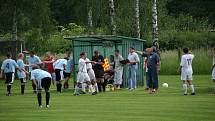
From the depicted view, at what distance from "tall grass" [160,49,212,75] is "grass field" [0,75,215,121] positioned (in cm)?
2180

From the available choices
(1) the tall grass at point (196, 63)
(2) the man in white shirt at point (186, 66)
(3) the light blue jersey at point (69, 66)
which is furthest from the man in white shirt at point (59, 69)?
(1) the tall grass at point (196, 63)

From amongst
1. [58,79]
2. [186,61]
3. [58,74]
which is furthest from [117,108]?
[58,74]

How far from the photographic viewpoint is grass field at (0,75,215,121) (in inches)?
842

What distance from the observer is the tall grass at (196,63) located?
5269 centimetres

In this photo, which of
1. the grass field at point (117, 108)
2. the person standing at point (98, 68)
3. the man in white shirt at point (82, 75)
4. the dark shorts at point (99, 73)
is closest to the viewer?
the grass field at point (117, 108)

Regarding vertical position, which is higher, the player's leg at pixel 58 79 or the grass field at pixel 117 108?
the player's leg at pixel 58 79

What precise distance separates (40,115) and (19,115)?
75 centimetres

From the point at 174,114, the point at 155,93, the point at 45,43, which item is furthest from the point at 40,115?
the point at 45,43

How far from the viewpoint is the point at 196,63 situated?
5338cm

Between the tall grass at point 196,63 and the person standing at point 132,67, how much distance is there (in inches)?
641

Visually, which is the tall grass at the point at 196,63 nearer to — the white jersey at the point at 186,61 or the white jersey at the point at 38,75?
the white jersey at the point at 186,61

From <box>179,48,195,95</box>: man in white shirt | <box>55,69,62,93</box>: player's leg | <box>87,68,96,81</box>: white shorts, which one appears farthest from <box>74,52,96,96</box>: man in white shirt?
<box>179,48,195,95</box>: man in white shirt

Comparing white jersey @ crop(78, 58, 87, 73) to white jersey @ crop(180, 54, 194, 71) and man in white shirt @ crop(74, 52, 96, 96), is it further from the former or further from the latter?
white jersey @ crop(180, 54, 194, 71)

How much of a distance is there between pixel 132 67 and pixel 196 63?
56.9 feet
